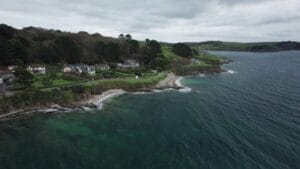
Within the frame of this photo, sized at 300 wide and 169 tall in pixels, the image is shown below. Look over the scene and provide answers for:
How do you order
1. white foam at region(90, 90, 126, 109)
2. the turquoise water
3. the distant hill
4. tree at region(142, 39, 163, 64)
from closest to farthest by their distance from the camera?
the turquoise water → white foam at region(90, 90, 126, 109) → the distant hill → tree at region(142, 39, 163, 64)

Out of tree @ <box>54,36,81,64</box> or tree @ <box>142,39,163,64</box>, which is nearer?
tree @ <box>54,36,81,64</box>

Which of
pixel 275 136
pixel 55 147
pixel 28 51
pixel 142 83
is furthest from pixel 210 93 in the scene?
pixel 28 51

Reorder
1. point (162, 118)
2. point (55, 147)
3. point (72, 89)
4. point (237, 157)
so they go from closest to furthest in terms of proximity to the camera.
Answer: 1. point (237, 157)
2. point (55, 147)
3. point (162, 118)
4. point (72, 89)

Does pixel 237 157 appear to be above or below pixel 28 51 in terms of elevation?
below

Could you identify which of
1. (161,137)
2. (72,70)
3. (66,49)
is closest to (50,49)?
(66,49)

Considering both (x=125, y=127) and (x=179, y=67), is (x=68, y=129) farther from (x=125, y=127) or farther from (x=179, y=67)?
(x=179, y=67)

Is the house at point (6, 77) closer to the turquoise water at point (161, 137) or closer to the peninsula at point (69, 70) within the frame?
the peninsula at point (69, 70)

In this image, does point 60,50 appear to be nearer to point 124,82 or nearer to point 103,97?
point 124,82

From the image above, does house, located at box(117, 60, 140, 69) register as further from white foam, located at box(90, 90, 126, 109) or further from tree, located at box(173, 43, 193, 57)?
tree, located at box(173, 43, 193, 57)

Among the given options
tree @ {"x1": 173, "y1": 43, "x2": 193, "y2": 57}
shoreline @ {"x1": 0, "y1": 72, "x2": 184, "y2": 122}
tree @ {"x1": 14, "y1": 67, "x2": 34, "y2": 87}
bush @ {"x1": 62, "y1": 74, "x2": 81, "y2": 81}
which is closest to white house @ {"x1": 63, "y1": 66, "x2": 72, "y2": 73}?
bush @ {"x1": 62, "y1": 74, "x2": 81, "y2": 81}
